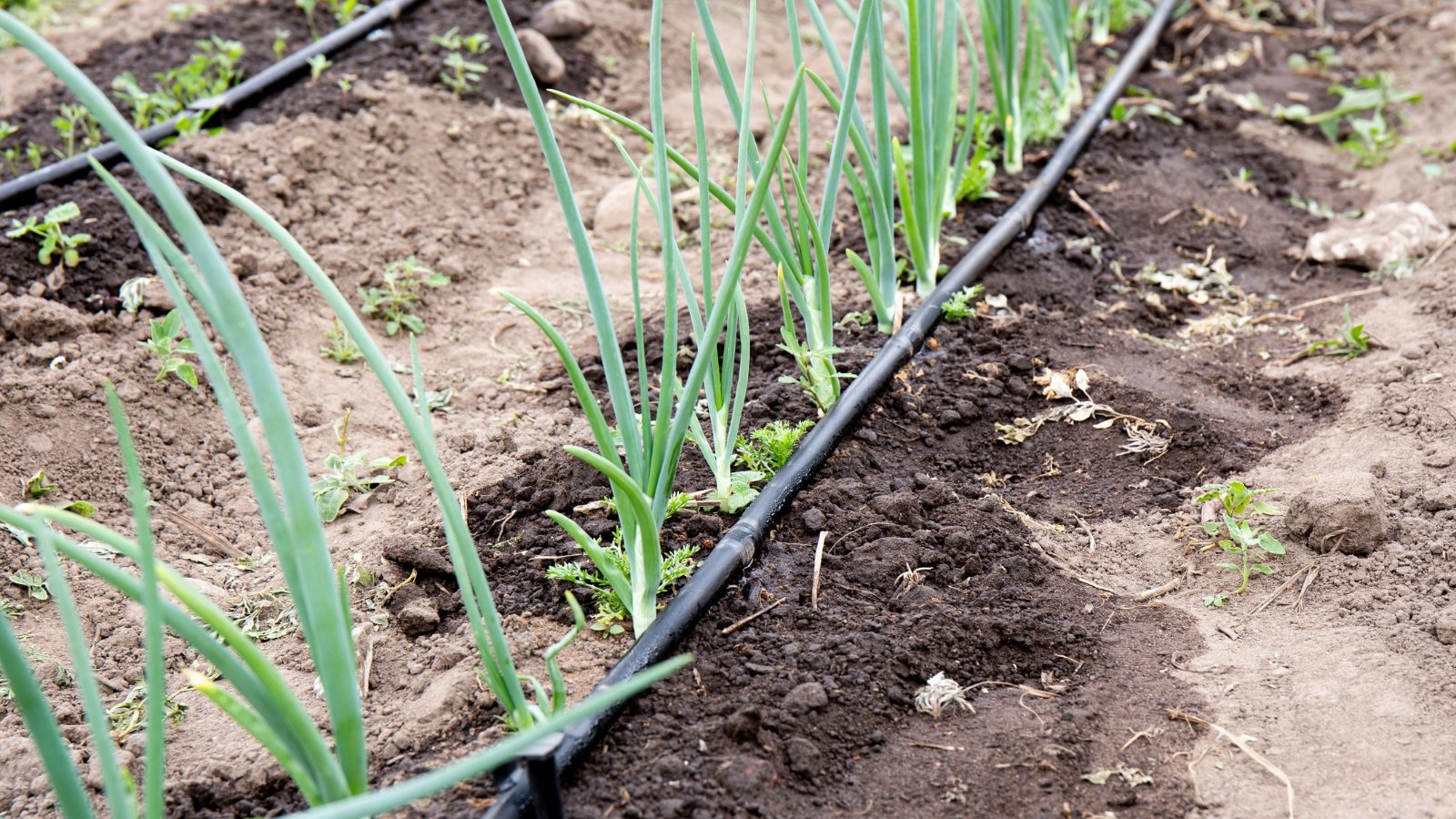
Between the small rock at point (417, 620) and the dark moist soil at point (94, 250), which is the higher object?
the dark moist soil at point (94, 250)

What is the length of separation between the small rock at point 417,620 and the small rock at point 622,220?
1.41m

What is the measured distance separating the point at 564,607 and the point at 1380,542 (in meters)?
1.32

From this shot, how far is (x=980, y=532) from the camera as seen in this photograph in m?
1.83

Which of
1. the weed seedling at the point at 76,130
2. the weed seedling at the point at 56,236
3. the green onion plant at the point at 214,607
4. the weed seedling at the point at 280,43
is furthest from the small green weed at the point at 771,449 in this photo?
the weed seedling at the point at 280,43

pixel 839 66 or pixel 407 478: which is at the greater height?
pixel 839 66

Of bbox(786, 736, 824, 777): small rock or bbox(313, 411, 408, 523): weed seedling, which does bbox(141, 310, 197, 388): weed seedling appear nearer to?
bbox(313, 411, 408, 523): weed seedling

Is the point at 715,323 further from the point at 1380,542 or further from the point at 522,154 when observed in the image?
the point at 522,154

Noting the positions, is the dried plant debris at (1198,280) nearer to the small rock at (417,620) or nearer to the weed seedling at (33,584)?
the small rock at (417,620)

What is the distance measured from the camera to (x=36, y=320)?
2.32m

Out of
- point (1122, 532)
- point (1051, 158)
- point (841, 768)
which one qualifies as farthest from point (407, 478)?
point (1051, 158)

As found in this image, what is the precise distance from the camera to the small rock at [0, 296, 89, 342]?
231 cm

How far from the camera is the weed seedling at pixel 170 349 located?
2.16 meters

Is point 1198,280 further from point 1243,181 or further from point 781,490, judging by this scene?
point 781,490

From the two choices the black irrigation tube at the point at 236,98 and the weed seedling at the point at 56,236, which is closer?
the weed seedling at the point at 56,236
